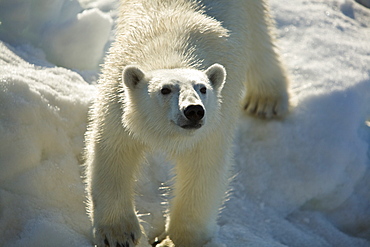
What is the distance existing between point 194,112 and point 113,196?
3.02ft

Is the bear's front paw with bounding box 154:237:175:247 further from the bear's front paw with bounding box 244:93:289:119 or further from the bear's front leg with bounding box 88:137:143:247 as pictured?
the bear's front paw with bounding box 244:93:289:119

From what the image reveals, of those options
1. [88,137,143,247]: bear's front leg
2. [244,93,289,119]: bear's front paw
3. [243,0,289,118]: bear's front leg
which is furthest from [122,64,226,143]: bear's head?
[244,93,289,119]: bear's front paw

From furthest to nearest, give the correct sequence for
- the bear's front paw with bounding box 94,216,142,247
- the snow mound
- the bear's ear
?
the snow mound, the bear's front paw with bounding box 94,216,142,247, the bear's ear

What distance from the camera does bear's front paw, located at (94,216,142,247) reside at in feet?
11.1

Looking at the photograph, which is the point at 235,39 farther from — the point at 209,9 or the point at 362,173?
the point at 362,173

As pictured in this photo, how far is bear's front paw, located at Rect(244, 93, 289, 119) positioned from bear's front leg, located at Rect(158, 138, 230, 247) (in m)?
1.57

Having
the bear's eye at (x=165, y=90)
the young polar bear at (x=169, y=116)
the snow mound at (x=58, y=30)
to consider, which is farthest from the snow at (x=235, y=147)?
the bear's eye at (x=165, y=90)

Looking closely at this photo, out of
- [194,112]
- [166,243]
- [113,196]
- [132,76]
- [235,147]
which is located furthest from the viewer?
[235,147]

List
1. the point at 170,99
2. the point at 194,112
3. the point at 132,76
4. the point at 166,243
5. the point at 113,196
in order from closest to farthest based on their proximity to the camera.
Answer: the point at 194,112, the point at 170,99, the point at 132,76, the point at 113,196, the point at 166,243

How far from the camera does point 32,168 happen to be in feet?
11.6

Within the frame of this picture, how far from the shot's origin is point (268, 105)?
516cm

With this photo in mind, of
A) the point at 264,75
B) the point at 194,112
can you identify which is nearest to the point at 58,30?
the point at 264,75

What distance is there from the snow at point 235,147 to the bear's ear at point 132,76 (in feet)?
2.86

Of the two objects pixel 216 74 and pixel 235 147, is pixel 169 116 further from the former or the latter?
pixel 235 147
